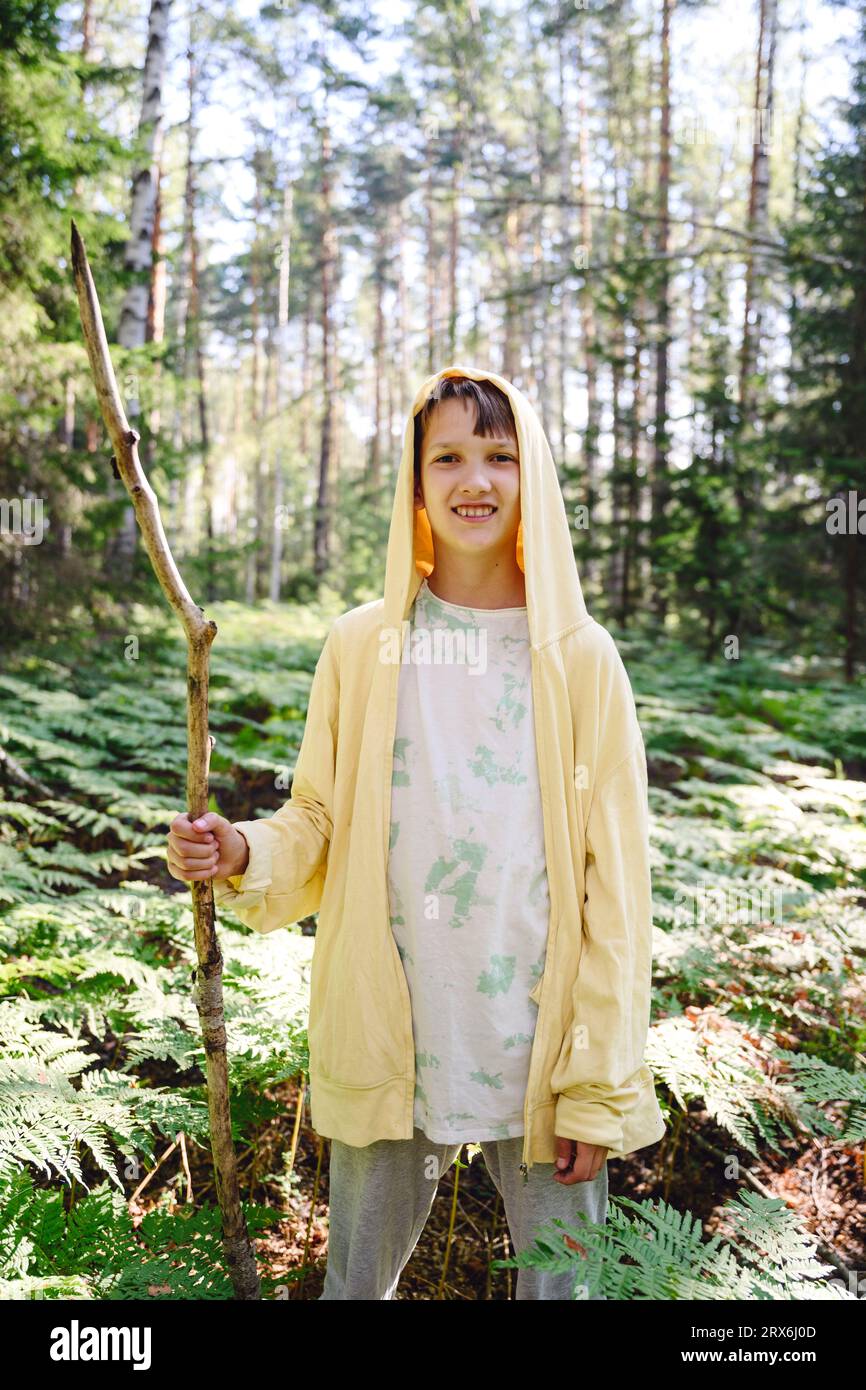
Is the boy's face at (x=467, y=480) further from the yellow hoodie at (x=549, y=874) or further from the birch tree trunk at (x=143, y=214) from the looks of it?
the birch tree trunk at (x=143, y=214)

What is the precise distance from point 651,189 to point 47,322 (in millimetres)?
20041

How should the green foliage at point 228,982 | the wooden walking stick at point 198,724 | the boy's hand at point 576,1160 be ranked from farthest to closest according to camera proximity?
the green foliage at point 228,982 → the boy's hand at point 576,1160 → the wooden walking stick at point 198,724

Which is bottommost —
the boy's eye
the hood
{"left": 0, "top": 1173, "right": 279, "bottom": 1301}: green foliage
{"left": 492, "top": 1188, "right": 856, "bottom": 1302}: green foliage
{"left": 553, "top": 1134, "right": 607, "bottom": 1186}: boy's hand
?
{"left": 0, "top": 1173, "right": 279, "bottom": 1301}: green foliage

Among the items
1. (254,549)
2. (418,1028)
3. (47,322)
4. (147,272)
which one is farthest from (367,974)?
(254,549)

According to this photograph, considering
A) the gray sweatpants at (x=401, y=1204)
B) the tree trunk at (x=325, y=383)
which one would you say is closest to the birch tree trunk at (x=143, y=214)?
the gray sweatpants at (x=401, y=1204)

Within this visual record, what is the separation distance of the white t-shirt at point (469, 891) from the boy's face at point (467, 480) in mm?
336

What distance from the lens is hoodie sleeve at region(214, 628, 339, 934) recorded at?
1.93 metres

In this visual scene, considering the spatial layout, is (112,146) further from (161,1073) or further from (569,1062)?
(569,1062)

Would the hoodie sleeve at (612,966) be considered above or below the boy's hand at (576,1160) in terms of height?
above

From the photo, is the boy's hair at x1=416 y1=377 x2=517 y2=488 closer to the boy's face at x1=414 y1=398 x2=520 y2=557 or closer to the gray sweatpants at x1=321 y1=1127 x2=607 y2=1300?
the boy's face at x1=414 y1=398 x2=520 y2=557

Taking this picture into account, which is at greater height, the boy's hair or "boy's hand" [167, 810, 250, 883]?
the boy's hair

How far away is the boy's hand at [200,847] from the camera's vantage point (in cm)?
177

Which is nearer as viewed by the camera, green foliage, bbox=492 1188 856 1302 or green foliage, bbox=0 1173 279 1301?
green foliage, bbox=492 1188 856 1302

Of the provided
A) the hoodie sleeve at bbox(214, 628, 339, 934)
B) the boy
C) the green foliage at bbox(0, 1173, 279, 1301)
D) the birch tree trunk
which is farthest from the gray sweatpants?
the birch tree trunk
